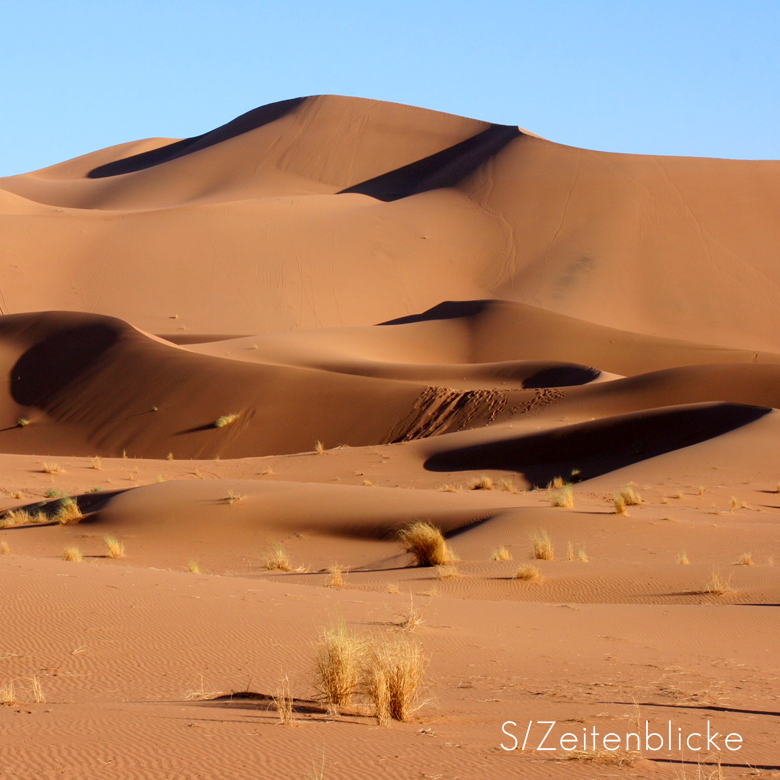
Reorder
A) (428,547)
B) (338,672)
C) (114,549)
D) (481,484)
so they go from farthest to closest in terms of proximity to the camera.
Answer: (481,484) → (114,549) → (428,547) → (338,672)

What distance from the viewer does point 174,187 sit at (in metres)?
93.9

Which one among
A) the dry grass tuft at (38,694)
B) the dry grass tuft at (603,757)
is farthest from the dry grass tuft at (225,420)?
the dry grass tuft at (603,757)

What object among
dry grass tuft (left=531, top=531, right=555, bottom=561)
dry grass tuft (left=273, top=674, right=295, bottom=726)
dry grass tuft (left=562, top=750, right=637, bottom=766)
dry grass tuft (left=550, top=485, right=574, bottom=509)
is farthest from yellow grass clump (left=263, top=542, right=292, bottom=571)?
dry grass tuft (left=562, top=750, right=637, bottom=766)

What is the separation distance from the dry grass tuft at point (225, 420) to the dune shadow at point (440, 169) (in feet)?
152

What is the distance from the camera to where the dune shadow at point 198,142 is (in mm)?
107188

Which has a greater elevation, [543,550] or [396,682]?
[396,682]

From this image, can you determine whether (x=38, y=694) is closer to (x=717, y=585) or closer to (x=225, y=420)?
(x=717, y=585)

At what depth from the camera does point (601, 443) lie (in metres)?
25.9

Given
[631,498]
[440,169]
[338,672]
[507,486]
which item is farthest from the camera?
[440,169]

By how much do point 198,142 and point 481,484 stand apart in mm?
96248

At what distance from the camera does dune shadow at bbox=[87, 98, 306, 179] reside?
352ft

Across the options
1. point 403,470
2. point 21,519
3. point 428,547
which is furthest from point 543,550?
point 403,470

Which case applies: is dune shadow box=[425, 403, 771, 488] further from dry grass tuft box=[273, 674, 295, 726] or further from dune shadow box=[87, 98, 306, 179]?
dune shadow box=[87, 98, 306, 179]

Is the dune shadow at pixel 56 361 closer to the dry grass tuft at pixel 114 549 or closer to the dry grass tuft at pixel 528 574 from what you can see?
the dry grass tuft at pixel 114 549
